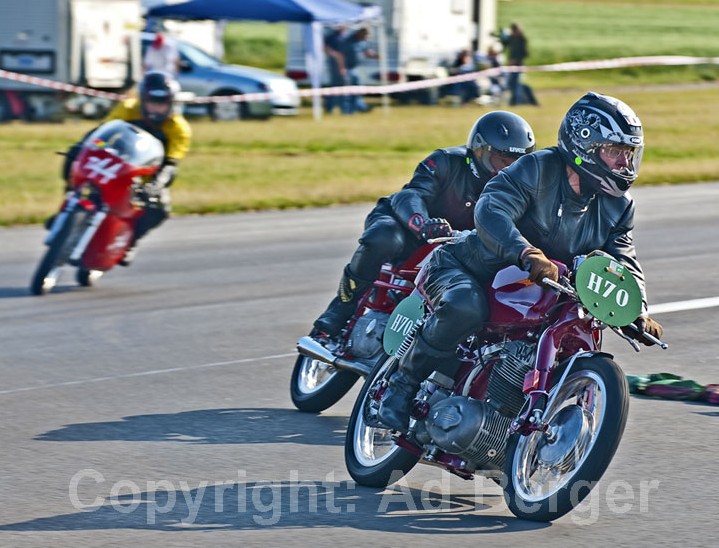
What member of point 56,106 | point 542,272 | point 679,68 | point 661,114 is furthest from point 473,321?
point 679,68

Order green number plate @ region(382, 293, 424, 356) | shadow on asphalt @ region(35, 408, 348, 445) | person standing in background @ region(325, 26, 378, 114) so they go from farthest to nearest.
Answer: person standing in background @ region(325, 26, 378, 114) < shadow on asphalt @ region(35, 408, 348, 445) < green number plate @ region(382, 293, 424, 356)

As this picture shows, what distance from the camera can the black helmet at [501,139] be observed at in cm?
750

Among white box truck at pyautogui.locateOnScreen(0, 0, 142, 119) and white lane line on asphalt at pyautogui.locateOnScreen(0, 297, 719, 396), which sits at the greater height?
white box truck at pyautogui.locateOnScreen(0, 0, 142, 119)

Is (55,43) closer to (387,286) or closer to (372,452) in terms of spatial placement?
(387,286)

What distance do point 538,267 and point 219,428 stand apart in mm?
2462

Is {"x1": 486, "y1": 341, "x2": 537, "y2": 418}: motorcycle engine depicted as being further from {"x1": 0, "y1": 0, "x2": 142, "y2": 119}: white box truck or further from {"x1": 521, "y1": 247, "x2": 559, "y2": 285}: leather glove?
{"x1": 0, "y1": 0, "x2": 142, "y2": 119}: white box truck

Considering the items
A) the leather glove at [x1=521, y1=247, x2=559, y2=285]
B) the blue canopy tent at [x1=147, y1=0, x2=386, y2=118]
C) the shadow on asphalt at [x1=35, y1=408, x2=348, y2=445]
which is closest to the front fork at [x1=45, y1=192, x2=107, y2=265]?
the shadow on asphalt at [x1=35, y1=408, x2=348, y2=445]

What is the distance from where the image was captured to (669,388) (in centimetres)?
839

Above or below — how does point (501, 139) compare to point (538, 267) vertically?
above

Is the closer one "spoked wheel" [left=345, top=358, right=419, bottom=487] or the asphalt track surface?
the asphalt track surface

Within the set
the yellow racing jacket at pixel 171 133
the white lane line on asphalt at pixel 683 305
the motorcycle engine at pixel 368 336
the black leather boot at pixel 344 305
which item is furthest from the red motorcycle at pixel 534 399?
the yellow racing jacket at pixel 171 133

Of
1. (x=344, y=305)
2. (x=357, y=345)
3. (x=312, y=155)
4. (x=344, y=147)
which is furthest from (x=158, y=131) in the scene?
(x=344, y=147)

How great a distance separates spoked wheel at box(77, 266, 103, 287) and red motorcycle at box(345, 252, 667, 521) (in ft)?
21.2

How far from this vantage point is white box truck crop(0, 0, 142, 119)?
30.0 metres
